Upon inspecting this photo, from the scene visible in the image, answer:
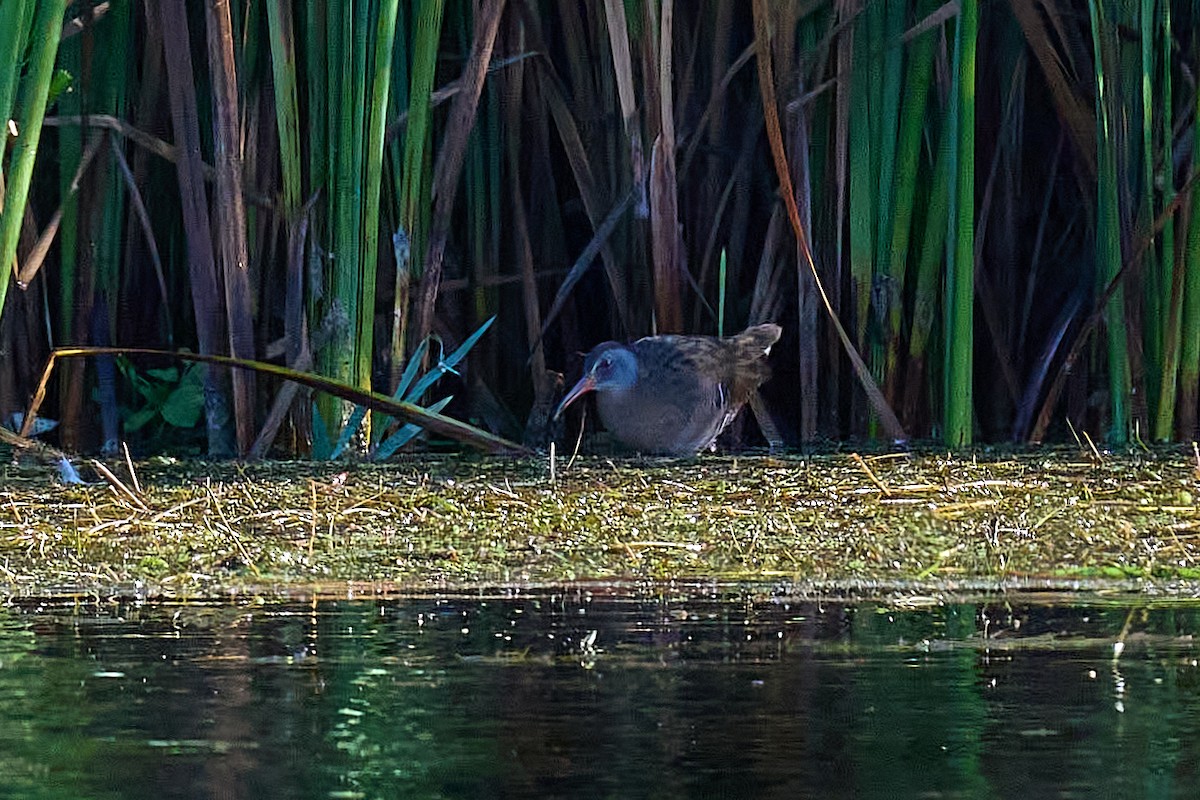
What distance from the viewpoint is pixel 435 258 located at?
5.50 m

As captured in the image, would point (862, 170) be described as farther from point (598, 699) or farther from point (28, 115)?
point (598, 699)

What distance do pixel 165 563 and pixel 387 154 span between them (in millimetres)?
1831

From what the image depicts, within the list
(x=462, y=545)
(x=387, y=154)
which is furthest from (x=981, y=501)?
(x=387, y=154)

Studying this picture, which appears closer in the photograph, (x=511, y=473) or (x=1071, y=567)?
(x=1071, y=567)

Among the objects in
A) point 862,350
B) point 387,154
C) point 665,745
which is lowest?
point 665,745

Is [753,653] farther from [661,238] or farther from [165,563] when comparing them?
[661,238]

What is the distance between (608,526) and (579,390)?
1.41 m

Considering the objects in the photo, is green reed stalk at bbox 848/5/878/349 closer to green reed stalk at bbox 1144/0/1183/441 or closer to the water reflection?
green reed stalk at bbox 1144/0/1183/441

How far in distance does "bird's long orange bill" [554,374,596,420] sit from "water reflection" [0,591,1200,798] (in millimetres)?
2090

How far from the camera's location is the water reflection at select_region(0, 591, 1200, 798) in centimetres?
227

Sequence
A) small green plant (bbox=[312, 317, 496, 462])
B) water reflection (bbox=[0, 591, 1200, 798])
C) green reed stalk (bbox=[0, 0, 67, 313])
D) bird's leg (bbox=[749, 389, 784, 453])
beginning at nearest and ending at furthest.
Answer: water reflection (bbox=[0, 591, 1200, 798])
green reed stalk (bbox=[0, 0, 67, 313])
small green plant (bbox=[312, 317, 496, 462])
bird's leg (bbox=[749, 389, 784, 453])

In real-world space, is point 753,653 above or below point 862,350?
below

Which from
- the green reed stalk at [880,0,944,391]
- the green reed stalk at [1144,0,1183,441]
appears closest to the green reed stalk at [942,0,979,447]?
the green reed stalk at [880,0,944,391]

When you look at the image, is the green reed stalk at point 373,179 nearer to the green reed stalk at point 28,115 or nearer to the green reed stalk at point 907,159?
the green reed stalk at point 28,115
